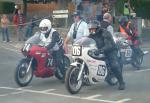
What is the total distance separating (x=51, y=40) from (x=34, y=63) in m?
0.72

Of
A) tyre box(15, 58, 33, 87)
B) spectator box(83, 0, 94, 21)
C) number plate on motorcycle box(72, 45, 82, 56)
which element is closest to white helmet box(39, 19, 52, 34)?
tyre box(15, 58, 33, 87)

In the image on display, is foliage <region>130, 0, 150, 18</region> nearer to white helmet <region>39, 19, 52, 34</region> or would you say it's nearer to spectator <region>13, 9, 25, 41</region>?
spectator <region>13, 9, 25, 41</region>

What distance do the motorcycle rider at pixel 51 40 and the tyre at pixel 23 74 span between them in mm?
713

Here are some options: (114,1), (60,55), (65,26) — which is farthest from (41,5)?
(60,55)

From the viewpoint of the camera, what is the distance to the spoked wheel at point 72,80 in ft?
37.8

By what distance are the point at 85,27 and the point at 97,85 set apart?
2116 millimetres

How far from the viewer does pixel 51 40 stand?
43.4 feet

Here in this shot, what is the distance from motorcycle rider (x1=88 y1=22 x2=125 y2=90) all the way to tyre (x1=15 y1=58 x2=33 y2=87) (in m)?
1.81

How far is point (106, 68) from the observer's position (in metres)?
12.2

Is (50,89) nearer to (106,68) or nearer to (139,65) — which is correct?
(106,68)

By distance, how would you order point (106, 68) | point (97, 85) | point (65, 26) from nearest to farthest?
point (106, 68)
point (97, 85)
point (65, 26)

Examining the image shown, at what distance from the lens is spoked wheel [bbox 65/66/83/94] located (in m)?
11.5

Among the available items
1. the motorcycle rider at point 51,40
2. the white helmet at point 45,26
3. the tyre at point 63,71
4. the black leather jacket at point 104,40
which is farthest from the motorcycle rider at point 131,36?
the black leather jacket at point 104,40

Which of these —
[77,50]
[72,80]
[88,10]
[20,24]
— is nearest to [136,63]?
[77,50]
